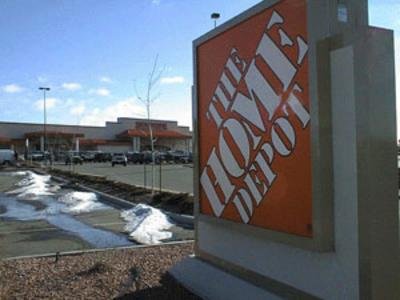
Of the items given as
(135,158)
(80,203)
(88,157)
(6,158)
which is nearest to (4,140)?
(88,157)

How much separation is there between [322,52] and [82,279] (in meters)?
4.20

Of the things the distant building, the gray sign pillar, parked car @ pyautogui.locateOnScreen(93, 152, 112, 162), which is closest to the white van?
parked car @ pyautogui.locateOnScreen(93, 152, 112, 162)

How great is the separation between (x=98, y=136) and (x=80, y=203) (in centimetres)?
8586

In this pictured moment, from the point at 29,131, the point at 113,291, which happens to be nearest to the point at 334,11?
the point at 113,291

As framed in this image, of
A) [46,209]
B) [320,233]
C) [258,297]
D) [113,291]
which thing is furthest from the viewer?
[46,209]

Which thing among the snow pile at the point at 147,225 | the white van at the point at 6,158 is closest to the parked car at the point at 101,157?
the white van at the point at 6,158

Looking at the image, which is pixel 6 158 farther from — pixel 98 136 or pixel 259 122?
pixel 259 122

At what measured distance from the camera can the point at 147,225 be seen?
39.2 ft

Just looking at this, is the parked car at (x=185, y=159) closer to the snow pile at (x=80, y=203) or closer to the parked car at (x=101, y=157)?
the parked car at (x=101, y=157)

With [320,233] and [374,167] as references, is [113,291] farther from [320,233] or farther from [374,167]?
[374,167]

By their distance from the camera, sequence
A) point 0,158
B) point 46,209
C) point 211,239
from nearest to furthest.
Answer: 1. point 211,239
2. point 46,209
3. point 0,158

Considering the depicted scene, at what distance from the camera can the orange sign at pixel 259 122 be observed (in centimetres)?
469

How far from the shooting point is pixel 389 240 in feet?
13.3

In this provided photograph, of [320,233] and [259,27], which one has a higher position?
[259,27]
